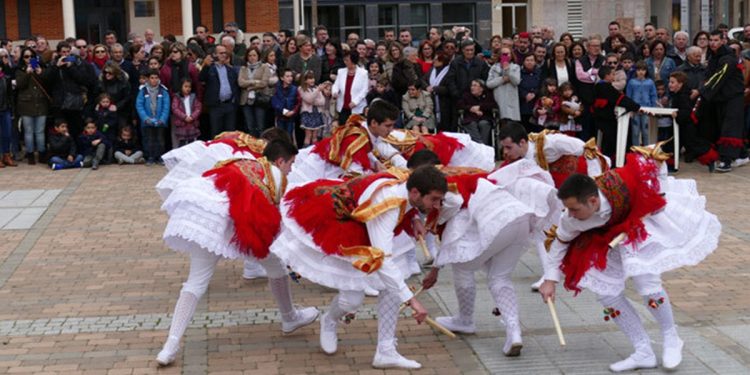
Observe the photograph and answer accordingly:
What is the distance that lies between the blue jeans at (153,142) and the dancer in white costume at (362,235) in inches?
400

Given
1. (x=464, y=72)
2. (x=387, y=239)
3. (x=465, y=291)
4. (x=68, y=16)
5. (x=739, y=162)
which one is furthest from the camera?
(x=68, y=16)

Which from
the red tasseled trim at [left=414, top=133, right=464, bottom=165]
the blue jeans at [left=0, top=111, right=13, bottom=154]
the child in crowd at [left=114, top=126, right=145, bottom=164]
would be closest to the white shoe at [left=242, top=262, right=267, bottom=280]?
the red tasseled trim at [left=414, top=133, right=464, bottom=165]

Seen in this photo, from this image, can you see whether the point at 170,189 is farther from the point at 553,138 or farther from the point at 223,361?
the point at 553,138

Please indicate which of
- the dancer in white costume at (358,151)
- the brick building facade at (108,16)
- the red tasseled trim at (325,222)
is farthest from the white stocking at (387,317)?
the brick building facade at (108,16)

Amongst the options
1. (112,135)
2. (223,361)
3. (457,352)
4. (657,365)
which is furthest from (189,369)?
(112,135)

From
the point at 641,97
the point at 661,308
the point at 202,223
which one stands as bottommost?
the point at 661,308

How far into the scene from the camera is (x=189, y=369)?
703 centimetres

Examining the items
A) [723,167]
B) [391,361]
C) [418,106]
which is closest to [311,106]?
[418,106]

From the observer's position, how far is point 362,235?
22.1 ft

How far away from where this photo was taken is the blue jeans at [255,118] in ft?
55.1

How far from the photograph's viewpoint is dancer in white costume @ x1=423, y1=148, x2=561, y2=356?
6977 millimetres

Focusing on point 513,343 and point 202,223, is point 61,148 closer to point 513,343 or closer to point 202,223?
point 202,223

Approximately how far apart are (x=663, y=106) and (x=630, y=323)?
9823 mm

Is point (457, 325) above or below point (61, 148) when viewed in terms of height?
below
